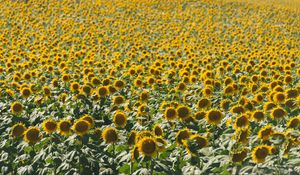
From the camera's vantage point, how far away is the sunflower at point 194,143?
195 inches

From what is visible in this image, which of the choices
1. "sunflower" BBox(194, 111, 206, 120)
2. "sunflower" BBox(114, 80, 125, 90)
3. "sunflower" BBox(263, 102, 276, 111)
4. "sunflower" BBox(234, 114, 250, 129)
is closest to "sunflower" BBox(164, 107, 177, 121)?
"sunflower" BBox(194, 111, 206, 120)

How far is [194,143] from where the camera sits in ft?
16.6

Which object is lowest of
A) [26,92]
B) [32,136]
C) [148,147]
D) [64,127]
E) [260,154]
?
[26,92]

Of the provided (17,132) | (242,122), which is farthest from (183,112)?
(17,132)

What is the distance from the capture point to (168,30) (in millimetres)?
20375

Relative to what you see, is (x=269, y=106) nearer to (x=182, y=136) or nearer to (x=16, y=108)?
(x=182, y=136)

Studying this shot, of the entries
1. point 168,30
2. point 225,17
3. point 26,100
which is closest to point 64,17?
point 168,30

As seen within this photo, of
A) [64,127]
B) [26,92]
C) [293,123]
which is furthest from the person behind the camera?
[26,92]

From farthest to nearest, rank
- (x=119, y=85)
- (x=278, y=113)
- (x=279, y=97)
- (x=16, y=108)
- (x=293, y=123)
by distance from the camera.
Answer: (x=119, y=85)
(x=16, y=108)
(x=279, y=97)
(x=278, y=113)
(x=293, y=123)

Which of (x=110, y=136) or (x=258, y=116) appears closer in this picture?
(x=110, y=136)

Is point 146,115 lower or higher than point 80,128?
lower

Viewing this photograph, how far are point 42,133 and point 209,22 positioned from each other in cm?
1764

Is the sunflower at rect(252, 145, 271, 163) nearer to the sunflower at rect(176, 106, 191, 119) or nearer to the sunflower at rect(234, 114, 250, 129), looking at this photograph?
the sunflower at rect(234, 114, 250, 129)

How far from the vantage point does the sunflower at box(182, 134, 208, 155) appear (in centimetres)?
496
